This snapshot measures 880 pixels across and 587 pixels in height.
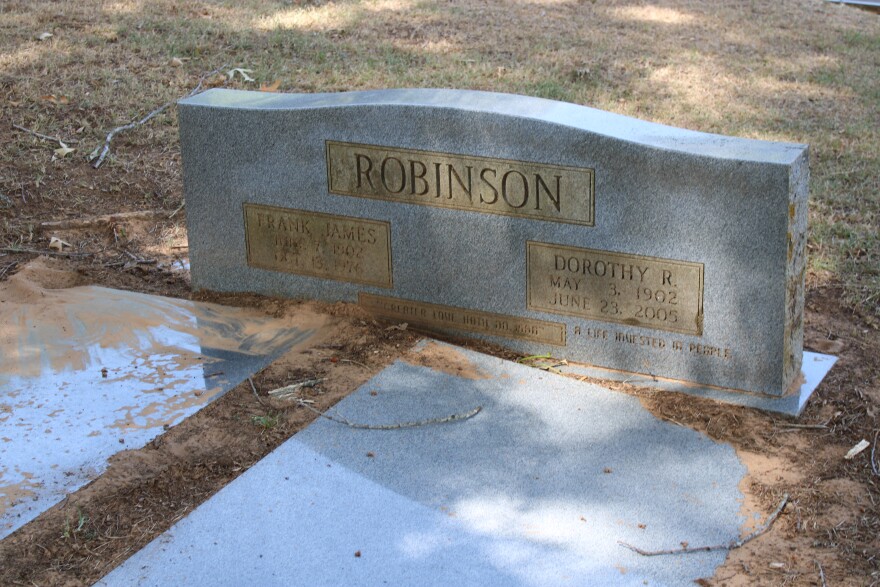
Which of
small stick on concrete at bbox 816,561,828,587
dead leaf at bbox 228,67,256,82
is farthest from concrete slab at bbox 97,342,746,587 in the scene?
dead leaf at bbox 228,67,256,82

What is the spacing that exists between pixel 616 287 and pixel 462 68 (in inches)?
185

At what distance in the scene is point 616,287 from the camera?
179 inches

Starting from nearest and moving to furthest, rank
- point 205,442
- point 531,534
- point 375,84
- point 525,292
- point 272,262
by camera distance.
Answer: point 531,534 → point 205,442 → point 525,292 → point 272,262 → point 375,84

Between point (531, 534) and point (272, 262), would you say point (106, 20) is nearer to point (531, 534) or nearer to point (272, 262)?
point (272, 262)

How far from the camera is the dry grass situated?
7.03 metres

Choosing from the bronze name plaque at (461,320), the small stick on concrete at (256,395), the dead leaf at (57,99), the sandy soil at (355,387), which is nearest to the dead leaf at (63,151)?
the dead leaf at (57,99)

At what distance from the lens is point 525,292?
4.79 m

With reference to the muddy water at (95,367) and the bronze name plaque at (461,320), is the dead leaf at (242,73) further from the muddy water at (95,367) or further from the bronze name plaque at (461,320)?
the bronze name plaque at (461,320)

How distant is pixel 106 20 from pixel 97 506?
22.9 ft

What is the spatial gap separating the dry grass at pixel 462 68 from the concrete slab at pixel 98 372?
1606 mm

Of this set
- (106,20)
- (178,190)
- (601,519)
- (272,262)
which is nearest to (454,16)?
(106,20)

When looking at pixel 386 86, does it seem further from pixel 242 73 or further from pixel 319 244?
pixel 319 244

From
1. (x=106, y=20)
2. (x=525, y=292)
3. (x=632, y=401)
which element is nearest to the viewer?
(x=632, y=401)

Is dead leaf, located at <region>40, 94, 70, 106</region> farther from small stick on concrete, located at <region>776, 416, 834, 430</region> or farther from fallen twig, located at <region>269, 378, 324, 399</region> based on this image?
small stick on concrete, located at <region>776, 416, 834, 430</region>
